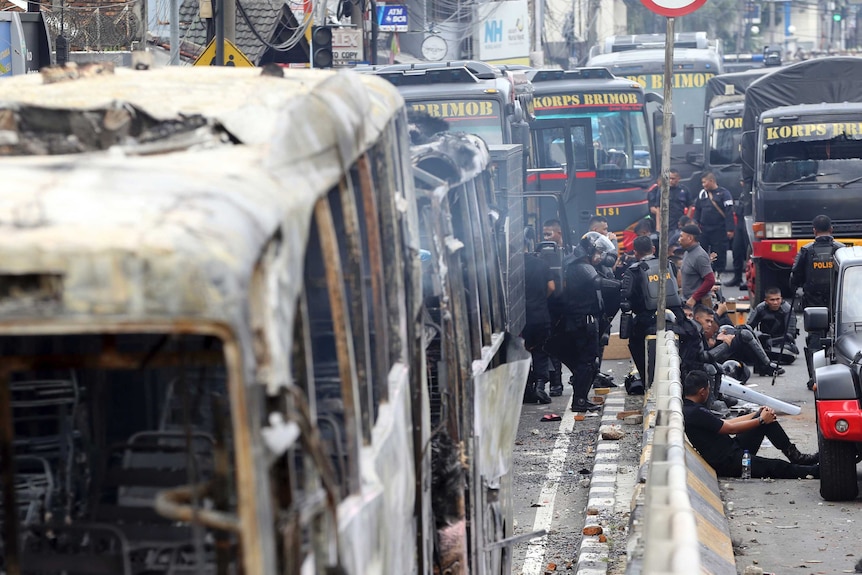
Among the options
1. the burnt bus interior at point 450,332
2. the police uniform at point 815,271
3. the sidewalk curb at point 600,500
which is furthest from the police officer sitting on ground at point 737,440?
the police uniform at point 815,271

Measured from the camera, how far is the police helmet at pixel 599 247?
48.1 feet

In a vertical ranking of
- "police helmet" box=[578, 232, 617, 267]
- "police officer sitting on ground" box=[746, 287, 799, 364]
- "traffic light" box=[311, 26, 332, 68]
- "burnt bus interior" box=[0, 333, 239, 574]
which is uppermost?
"traffic light" box=[311, 26, 332, 68]

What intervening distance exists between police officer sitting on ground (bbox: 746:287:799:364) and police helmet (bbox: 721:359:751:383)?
1782 millimetres

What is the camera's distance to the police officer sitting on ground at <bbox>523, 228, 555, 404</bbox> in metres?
12.7

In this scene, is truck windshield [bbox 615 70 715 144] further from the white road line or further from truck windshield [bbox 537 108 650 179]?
the white road line

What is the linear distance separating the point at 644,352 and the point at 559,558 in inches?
196

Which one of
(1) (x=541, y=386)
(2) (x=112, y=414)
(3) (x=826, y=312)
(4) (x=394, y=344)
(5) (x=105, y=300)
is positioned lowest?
(1) (x=541, y=386)

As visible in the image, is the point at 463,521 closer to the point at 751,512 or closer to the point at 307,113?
the point at 307,113

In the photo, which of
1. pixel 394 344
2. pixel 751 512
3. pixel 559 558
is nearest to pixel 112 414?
pixel 394 344

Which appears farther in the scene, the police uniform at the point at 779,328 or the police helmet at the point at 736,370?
the police uniform at the point at 779,328

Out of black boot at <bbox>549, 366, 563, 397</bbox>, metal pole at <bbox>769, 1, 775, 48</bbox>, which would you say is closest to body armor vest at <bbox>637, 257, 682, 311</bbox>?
black boot at <bbox>549, 366, 563, 397</bbox>

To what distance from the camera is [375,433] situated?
11.7 ft

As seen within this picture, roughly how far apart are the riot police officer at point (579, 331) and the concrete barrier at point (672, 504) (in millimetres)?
1535

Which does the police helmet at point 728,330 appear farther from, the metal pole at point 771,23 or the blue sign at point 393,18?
the metal pole at point 771,23
